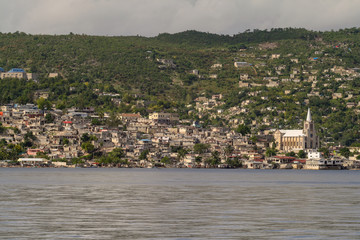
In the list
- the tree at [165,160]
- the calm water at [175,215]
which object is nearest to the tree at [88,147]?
the tree at [165,160]

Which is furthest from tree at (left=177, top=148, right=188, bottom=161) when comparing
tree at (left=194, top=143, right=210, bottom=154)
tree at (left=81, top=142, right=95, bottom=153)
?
tree at (left=81, top=142, right=95, bottom=153)

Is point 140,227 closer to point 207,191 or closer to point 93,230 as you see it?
point 93,230

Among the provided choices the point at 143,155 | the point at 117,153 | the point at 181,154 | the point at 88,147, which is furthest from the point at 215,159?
the point at 88,147

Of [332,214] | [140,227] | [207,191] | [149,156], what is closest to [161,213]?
[140,227]

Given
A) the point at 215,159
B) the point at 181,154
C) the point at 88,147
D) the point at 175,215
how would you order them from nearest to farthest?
1. the point at 175,215
2. the point at 88,147
3. the point at 215,159
4. the point at 181,154

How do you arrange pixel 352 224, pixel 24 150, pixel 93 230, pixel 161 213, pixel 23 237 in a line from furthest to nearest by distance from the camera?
pixel 24 150, pixel 161 213, pixel 352 224, pixel 93 230, pixel 23 237

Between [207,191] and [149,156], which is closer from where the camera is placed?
[207,191]

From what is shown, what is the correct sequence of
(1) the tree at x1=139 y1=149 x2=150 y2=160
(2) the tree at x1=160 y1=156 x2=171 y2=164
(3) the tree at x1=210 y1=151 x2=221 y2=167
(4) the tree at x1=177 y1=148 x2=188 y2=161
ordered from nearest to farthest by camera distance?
1. (1) the tree at x1=139 y1=149 x2=150 y2=160
2. (2) the tree at x1=160 y1=156 x2=171 y2=164
3. (3) the tree at x1=210 y1=151 x2=221 y2=167
4. (4) the tree at x1=177 y1=148 x2=188 y2=161

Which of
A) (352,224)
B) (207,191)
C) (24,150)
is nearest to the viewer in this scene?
(352,224)

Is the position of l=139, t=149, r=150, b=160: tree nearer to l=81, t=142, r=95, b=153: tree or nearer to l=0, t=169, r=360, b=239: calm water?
l=81, t=142, r=95, b=153: tree

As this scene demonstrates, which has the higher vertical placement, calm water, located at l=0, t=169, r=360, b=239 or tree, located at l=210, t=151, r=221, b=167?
tree, located at l=210, t=151, r=221, b=167

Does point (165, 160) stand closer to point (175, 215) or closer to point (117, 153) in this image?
point (117, 153)
